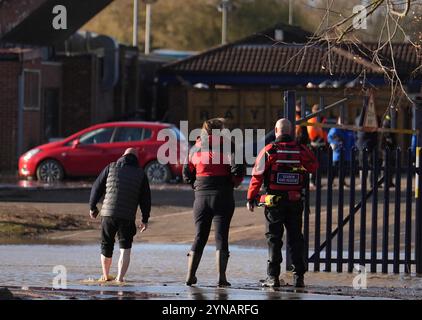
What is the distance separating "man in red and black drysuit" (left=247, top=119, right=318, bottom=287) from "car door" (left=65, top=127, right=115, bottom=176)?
1581cm

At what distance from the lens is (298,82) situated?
41.2m

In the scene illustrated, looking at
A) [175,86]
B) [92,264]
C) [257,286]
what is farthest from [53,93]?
[257,286]

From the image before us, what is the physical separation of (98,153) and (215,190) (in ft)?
52.1

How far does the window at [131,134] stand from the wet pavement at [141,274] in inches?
406

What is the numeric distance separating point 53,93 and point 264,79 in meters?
7.30

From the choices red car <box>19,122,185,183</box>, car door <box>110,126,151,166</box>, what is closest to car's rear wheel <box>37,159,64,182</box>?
red car <box>19,122,185,183</box>

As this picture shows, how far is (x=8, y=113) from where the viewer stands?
33.8 m

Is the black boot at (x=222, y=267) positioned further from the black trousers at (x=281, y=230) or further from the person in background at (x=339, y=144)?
the person in background at (x=339, y=144)

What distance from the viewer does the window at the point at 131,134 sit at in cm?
2964

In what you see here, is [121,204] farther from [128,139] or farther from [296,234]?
[128,139]

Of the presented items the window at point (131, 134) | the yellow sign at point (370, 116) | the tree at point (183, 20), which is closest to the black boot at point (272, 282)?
the yellow sign at point (370, 116)

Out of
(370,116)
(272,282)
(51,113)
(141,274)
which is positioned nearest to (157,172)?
(51,113)

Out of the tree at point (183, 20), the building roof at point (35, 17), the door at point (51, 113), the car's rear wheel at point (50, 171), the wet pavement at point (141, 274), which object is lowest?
the wet pavement at point (141, 274)

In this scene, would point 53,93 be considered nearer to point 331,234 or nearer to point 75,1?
point 75,1
